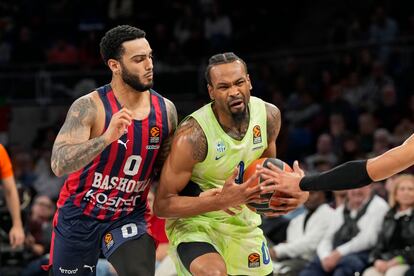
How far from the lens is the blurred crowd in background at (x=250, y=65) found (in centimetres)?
1198

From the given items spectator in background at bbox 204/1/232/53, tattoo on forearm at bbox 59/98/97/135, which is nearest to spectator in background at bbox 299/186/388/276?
tattoo on forearm at bbox 59/98/97/135

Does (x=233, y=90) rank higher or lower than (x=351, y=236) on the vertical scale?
higher

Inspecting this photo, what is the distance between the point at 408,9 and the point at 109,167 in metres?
9.20

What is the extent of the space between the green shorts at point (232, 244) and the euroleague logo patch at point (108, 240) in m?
0.43

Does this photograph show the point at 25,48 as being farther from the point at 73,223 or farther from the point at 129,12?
the point at 73,223

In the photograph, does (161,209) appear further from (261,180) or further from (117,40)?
(117,40)

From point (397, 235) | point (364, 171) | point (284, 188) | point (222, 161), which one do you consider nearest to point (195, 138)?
point (222, 161)

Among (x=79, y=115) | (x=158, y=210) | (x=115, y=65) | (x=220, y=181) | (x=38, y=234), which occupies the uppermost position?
(x=115, y=65)

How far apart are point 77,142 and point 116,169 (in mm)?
354

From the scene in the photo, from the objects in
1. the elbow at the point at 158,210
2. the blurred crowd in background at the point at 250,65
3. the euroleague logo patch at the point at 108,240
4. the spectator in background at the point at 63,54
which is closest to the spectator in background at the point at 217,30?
Result: the blurred crowd in background at the point at 250,65

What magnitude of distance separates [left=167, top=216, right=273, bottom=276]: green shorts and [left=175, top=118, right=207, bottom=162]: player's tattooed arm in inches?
19.0

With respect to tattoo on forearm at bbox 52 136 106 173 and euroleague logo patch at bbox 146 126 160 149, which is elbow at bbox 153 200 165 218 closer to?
euroleague logo patch at bbox 146 126 160 149

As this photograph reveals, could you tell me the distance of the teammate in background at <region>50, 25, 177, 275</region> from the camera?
19.8 ft

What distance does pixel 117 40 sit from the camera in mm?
6168
